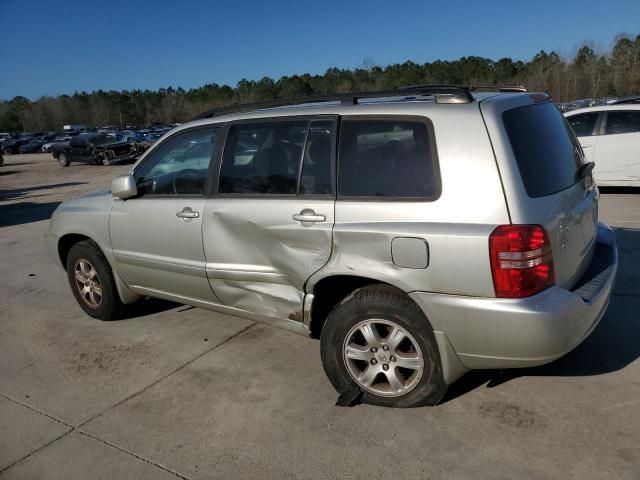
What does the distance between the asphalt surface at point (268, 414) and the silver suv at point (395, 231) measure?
13.0 inches

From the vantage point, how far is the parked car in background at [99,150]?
2711cm

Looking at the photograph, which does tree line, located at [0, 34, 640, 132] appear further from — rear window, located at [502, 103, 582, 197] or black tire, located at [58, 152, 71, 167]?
rear window, located at [502, 103, 582, 197]

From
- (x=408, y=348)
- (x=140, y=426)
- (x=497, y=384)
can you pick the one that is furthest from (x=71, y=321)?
(x=497, y=384)

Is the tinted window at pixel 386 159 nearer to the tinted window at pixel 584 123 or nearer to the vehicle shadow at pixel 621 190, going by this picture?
the tinted window at pixel 584 123

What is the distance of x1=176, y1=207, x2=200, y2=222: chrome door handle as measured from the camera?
3.87m

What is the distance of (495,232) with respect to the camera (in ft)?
8.69

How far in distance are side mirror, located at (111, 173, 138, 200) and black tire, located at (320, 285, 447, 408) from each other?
1.97m

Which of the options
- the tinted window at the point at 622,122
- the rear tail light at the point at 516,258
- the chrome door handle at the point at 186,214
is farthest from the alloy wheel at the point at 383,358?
the tinted window at the point at 622,122

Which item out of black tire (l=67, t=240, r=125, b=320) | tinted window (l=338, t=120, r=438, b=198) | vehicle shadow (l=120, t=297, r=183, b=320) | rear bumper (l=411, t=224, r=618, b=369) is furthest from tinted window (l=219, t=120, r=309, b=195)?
vehicle shadow (l=120, t=297, r=183, b=320)

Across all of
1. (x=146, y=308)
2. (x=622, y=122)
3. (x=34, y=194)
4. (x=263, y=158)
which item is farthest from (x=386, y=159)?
(x=34, y=194)

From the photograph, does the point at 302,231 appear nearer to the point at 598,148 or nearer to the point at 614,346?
the point at 614,346

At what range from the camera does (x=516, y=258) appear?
2633mm

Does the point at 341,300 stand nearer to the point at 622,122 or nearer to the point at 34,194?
the point at 622,122

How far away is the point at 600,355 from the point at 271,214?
2.39 m
